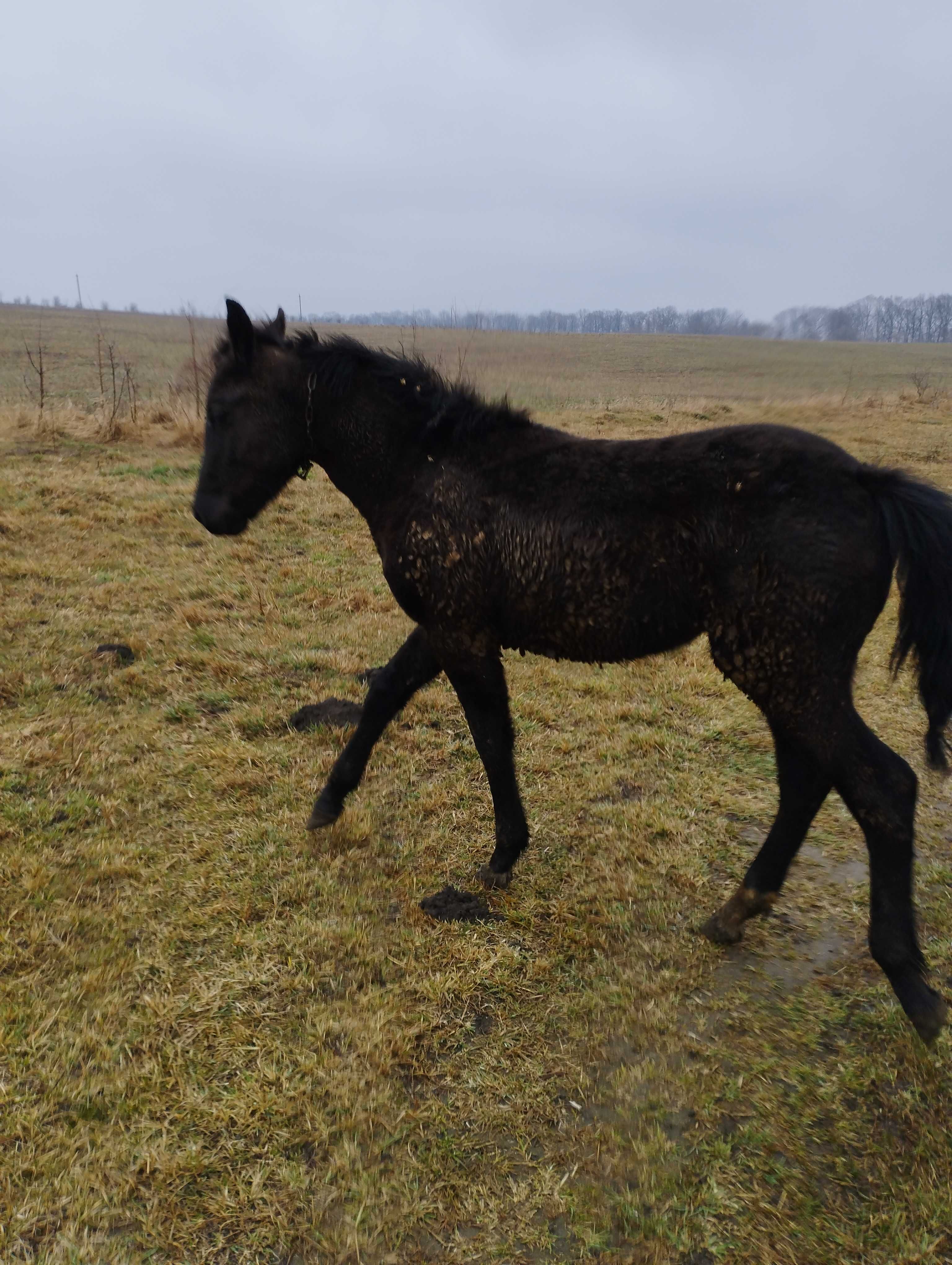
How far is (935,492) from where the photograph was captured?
234 centimetres

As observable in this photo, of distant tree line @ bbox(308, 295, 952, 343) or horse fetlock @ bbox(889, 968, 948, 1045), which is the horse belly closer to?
horse fetlock @ bbox(889, 968, 948, 1045)

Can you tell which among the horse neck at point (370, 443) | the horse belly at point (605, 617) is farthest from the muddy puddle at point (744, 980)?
the horse neck at point (370, 443)

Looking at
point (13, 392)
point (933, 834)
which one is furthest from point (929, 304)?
point (933, 834)

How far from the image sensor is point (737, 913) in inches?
116

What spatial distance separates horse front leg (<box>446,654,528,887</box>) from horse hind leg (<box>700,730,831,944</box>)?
2.90 feet

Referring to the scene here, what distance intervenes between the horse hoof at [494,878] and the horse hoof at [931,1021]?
1.57m

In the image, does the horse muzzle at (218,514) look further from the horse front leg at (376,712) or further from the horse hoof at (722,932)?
the horse hoof at (722,932)

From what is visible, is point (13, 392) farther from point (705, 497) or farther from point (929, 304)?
point (929, 304)

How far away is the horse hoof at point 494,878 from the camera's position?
10.8 ft

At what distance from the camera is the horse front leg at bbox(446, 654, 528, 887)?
303 cm

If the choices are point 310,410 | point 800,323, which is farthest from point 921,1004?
point 800,323

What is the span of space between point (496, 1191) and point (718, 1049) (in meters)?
0.91

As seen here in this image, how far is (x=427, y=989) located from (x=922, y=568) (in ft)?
7.32

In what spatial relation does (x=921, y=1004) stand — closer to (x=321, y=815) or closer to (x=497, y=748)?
(x=497, y=748)
